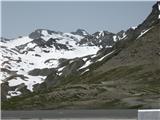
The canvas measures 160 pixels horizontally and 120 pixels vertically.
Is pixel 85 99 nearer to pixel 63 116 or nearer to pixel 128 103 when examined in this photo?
pixel 128 103

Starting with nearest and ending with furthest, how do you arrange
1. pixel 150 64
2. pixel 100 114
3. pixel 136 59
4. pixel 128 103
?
pixel 100 114, pixel 128 103, pixel 150 64, pixel 136 59

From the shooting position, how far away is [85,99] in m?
99.2

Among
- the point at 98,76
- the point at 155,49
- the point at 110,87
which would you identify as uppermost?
the point at 155,49

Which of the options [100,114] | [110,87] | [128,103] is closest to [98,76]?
[110,87]

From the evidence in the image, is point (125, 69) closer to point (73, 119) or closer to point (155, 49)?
point (155, 49)

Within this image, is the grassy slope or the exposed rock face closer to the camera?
the grassy slope

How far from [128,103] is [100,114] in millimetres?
45414

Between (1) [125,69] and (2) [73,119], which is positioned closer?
(2) [73,119]

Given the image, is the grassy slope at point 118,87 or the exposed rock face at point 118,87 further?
the exposed rock face at point 118,87

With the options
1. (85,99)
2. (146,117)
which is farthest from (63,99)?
(146,117)

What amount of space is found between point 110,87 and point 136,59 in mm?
59517

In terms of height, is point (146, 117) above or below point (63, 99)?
below

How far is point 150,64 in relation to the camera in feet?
503

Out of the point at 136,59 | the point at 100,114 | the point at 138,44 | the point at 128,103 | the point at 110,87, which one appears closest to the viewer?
the point at 100,114
